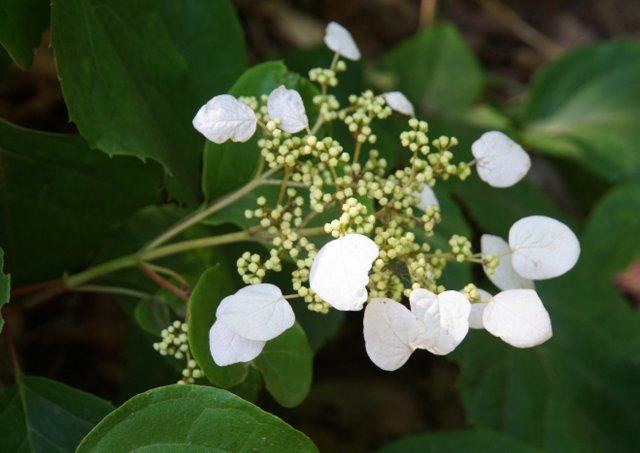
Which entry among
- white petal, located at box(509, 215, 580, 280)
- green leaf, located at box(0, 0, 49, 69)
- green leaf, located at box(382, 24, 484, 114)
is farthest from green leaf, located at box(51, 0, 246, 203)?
green leaf, located at box(382, 24, 484, 114)

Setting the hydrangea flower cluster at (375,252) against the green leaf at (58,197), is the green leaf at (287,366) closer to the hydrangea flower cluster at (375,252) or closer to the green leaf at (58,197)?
the hydrangea flower cluster at (375,252)

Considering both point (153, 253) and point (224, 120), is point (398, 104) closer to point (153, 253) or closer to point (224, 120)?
point (224, 120)

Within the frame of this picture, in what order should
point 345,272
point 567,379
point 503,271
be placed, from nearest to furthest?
point 345,272
point 503,271
point 567,379

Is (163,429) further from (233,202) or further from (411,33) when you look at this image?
(411,33)

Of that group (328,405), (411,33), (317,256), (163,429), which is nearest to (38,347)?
(328,405)

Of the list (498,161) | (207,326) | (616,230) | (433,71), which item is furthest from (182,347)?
(433,71)
